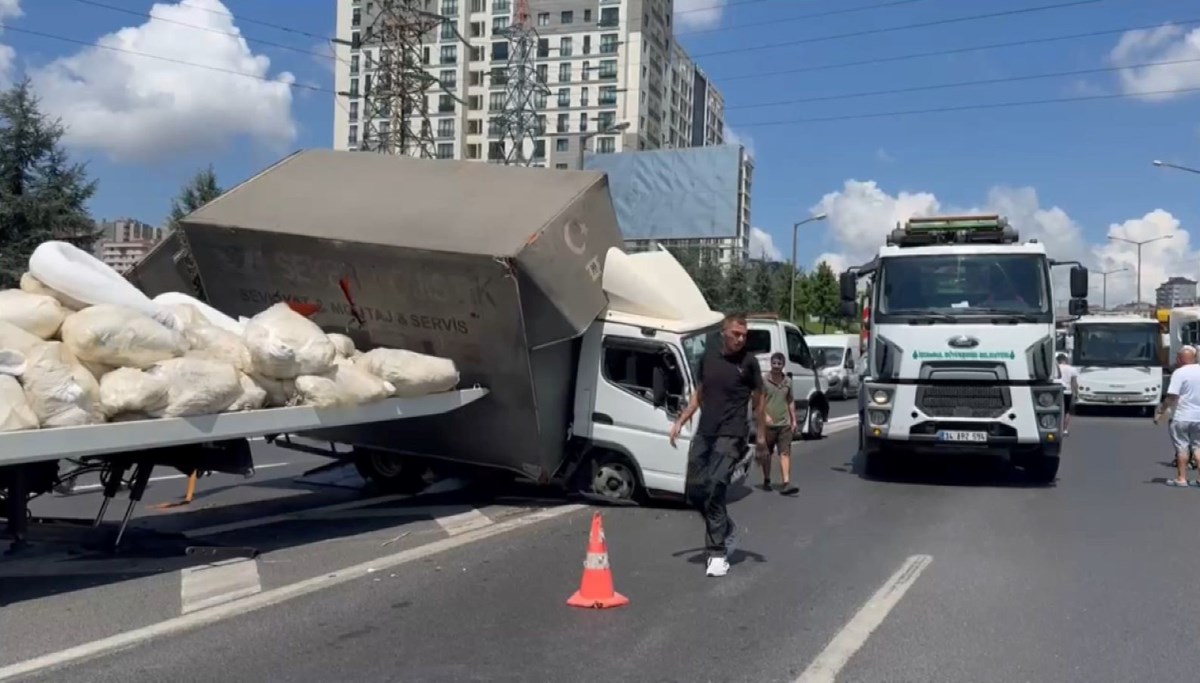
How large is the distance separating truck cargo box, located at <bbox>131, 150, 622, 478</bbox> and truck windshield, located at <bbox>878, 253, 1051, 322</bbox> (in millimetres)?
4006

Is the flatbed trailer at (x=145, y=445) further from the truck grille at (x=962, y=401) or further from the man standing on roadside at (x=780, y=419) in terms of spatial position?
the truck grille at (x=962, y=401)

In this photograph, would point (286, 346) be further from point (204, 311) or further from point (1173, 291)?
point (1173, 291)

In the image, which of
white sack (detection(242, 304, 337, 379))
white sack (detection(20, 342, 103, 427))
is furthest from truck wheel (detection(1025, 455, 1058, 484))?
white sack (detection(20, 342, 103, 427))

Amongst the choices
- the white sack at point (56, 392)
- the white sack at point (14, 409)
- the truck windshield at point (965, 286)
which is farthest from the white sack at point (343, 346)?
the truck windshield at point (965, 286)

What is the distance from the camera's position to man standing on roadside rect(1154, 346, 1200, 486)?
12789mm

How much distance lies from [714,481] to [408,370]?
2.93m

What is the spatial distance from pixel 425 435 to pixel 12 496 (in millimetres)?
4024

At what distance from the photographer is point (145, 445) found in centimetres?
688

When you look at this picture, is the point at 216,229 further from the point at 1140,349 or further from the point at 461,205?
the point at 1140,349

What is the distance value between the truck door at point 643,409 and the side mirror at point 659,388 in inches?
0.9

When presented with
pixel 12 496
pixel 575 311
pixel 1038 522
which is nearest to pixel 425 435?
pixel 575 311

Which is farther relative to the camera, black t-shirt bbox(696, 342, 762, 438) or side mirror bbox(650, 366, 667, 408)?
side mirror bbox(650, 366, 667, 408)

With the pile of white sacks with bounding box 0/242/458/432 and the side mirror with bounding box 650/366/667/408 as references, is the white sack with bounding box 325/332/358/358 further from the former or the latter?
the side mirror with bounding box 650/366/667/408

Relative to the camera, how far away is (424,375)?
30.0 feet
